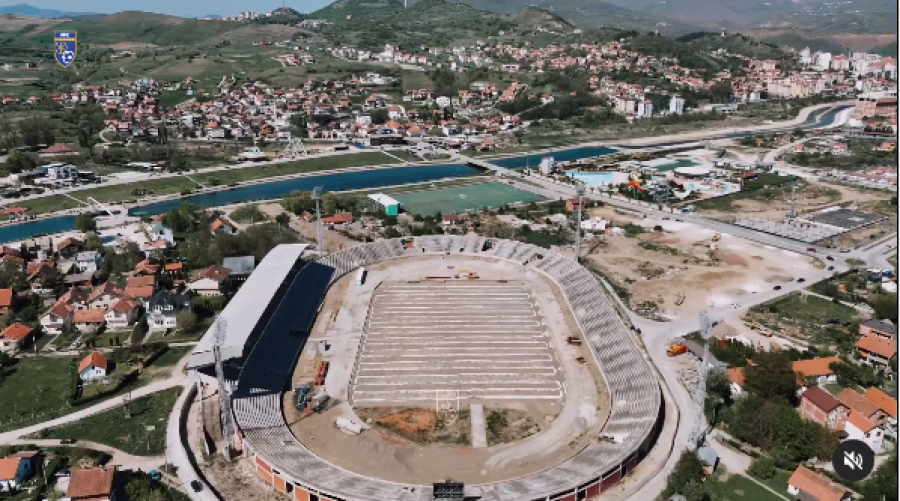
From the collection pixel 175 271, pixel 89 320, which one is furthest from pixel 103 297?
pixel 175 271

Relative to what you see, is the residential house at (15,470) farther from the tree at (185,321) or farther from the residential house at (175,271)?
the residential house at (175,271)

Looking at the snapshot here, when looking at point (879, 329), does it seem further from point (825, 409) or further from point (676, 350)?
point (676, 350)

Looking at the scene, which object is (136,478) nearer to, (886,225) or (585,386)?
(585,386)

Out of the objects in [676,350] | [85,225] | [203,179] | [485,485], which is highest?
[203,179]

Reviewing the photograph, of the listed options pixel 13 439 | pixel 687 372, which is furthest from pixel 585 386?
pixel 13 439

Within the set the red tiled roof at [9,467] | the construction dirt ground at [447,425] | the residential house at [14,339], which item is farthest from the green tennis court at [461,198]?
the red tiled roof at [9,467]

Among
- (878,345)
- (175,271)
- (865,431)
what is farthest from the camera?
(175,271)

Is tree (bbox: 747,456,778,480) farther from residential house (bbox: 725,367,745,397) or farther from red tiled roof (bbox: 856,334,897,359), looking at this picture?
red tiled roof (bbox: 856,334,897,359)

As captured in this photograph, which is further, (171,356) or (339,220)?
(339,220)
